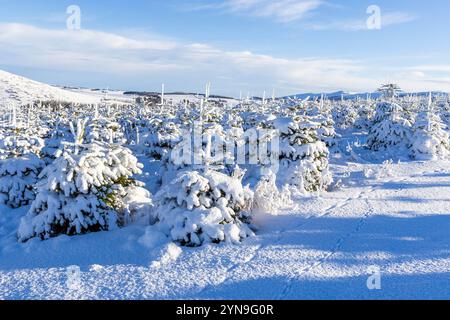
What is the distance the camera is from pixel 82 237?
7.34 metres

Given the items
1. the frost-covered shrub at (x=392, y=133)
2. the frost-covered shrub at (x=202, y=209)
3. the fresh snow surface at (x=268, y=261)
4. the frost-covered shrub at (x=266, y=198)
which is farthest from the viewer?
the frost-covered shrub at (x=392, y=133)

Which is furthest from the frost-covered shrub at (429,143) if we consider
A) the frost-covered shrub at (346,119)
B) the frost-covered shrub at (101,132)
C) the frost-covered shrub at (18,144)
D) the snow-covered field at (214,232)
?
the frost-covered shrub at (346,119)

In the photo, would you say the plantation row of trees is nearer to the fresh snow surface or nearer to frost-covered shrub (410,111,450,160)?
the fresh snow surface

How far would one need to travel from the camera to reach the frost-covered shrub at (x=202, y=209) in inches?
269

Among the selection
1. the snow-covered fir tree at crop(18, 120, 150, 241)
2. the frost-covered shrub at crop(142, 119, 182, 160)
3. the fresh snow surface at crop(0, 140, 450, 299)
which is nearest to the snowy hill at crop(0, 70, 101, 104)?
the frost-covered shrub at crop(142, 119, 182, 160)

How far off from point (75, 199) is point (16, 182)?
4.71m

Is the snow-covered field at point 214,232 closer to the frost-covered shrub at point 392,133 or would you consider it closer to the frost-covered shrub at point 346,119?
the frost-covered shrub at point 392,133

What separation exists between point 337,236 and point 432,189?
5.66 metres

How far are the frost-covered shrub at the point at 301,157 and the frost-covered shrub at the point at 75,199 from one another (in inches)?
202

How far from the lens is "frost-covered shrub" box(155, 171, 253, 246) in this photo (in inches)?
269

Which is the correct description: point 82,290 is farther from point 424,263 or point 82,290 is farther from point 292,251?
point 424,263

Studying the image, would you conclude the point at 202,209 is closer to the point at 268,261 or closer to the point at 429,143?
the point at 268,261
